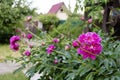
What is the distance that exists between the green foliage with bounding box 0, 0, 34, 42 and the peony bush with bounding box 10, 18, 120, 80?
37.8ft

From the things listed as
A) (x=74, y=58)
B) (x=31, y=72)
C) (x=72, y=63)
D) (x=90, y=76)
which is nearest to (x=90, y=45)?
(x=90, y=76)

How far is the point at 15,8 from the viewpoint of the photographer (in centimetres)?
1518

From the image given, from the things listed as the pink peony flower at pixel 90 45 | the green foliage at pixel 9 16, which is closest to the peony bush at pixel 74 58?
the pink peony flower at pixel 90 45

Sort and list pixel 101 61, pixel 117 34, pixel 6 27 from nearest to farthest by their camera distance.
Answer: pixel 101 61 → pixel 117 34 → pixel 6 27

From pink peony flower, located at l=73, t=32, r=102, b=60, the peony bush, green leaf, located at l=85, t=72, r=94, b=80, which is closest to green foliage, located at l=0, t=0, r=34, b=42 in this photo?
the peony bush

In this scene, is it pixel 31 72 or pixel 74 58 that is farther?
pixel 31 72

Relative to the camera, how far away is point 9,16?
1448 cm

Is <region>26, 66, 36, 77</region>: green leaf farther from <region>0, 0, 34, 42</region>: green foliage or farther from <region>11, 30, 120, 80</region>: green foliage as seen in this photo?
<region>0, 0, 34, 42</region>: green foliage

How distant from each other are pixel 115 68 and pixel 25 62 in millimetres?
995

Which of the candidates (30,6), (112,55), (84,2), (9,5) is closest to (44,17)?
(30,6)

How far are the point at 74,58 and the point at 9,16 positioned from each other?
12.5 meters

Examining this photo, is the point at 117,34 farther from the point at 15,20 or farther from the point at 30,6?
the point at 30,6

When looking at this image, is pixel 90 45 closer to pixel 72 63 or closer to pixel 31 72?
pixel 72 63

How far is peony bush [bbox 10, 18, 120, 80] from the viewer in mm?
1922
